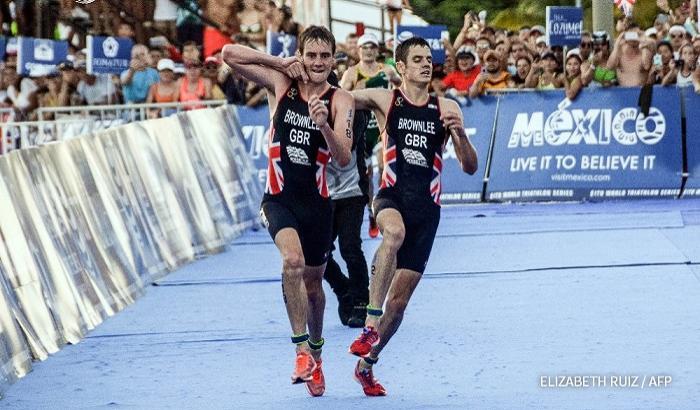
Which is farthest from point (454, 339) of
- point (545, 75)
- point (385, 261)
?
point (545, 75)

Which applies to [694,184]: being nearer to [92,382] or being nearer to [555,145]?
[555,145]

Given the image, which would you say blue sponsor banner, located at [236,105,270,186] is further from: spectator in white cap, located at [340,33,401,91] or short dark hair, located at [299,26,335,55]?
short dark hair, located at [299,26,335,55]

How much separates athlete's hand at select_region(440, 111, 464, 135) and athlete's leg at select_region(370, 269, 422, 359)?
0.87 metres

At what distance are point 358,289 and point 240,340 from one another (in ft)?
3.85

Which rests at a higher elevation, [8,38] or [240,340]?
[8,38]

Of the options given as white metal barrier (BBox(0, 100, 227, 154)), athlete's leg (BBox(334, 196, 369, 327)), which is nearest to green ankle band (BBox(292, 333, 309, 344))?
athlete's leg (BBox(334, 196, 369, 327))

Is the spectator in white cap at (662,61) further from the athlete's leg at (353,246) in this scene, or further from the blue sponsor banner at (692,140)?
the athlete's leg at (353,246)

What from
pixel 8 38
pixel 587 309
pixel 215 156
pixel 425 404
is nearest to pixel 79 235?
pixel 587 309

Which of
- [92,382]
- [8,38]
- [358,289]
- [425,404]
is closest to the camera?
[425,404]

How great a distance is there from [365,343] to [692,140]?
1316 centimetres

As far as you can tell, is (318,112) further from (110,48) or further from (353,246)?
(110,48)

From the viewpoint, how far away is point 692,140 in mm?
20578

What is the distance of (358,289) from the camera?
38.3 feet

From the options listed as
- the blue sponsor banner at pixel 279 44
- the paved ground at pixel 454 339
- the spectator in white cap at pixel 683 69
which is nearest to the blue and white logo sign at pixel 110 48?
the blue sponsor banner at pixel 279 44
